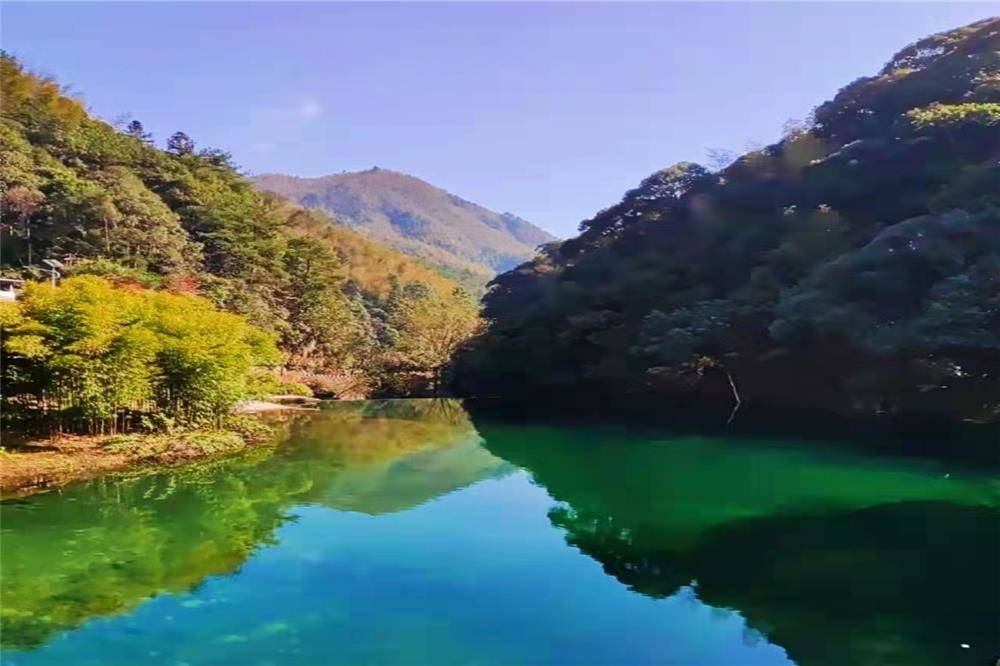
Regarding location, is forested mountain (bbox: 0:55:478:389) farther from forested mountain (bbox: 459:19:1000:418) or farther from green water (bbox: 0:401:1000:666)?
green water (bbox: 0:401:1000:666)

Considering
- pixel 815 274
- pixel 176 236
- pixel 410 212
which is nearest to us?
pixel 815 274

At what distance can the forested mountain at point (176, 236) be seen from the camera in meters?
24.9

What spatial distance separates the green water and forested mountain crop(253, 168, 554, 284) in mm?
104021

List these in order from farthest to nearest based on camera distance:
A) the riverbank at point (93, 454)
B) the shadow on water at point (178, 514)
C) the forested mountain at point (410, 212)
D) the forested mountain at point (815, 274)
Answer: the forested mountain at point (410, 212) → the forested mountain at point (815, 274) → the riverbank at point (93, 454) → the shadow on water at point (178, 514)

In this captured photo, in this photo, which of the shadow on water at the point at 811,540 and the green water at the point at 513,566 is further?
the shadow on water at the point at 811,540

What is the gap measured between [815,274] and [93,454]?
42.1 feet

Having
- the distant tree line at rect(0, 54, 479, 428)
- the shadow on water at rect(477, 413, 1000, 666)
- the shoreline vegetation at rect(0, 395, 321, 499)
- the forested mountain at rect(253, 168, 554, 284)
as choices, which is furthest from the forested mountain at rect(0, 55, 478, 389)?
the forested mountain at rect(253, 168, 554, 284)

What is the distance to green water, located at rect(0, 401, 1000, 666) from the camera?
468 centimetres

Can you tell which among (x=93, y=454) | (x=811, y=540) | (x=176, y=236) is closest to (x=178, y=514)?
(x=93, y=454)

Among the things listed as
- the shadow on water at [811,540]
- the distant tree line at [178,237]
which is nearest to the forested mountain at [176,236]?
the distant tree line at [178,237]

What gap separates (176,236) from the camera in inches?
1056

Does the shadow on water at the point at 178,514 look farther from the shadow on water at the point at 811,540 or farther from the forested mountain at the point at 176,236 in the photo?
the forested mountain at the point at 176,236

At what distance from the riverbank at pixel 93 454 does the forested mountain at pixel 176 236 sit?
31.2 feet

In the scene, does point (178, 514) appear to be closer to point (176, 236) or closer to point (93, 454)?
point (93, 454)
